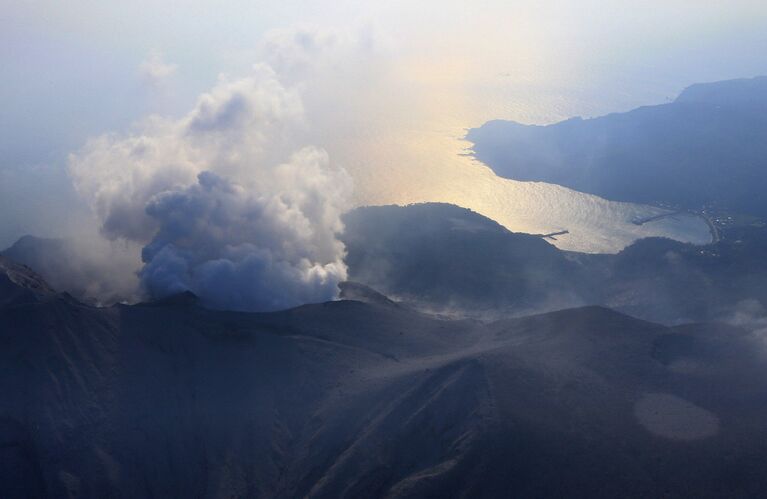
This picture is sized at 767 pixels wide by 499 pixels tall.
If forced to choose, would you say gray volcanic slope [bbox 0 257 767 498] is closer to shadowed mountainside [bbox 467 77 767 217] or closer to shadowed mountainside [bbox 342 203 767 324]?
shadowed mountainside [bbox 342 203 767 324]

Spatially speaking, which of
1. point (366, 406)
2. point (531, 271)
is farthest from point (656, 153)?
point (366, 406)

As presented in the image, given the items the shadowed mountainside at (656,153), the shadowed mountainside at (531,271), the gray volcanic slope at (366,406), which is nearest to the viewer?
the gray volcanic slope at (366,406)

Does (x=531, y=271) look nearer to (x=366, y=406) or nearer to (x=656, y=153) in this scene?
(x=366, y=406)

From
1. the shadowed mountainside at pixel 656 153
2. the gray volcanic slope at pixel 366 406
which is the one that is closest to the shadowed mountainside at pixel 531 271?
the gray volcanic slope at pixel 366 406

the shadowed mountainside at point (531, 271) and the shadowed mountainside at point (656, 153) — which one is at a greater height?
the shadowed mountainside at point (656, 153)

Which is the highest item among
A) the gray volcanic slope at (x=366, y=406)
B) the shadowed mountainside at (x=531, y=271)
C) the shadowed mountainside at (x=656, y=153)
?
the shadowed mountainside at (x=656, y=153)

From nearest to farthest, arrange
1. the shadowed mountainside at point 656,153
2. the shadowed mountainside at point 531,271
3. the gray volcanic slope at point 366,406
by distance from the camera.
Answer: the gray volcanic slope at point 366,406
the shadowed mountainside at point 531,271
the shadowed mountainside at point 656,153

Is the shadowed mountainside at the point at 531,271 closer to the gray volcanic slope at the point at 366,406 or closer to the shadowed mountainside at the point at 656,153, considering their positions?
the gray volcanic slope at the point at 366,406

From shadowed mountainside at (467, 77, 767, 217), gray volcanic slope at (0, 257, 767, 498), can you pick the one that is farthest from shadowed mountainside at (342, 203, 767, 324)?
shadowed mountainside at (467, 77, 767, 217)
